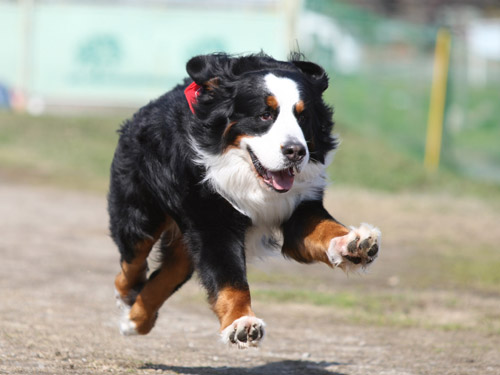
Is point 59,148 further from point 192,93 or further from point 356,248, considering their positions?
point 356,248

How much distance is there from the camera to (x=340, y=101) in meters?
15.9

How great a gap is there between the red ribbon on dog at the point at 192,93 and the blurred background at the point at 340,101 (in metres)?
3.99

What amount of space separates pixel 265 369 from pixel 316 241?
3.89ft

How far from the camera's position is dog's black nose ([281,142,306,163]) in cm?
416

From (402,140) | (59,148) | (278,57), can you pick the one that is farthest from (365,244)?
(278,57)

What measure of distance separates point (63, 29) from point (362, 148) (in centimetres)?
651

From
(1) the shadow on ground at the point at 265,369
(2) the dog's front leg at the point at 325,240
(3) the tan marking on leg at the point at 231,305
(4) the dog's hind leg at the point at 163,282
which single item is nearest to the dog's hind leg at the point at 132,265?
(4) the dog's hind leg at the point at 163,282

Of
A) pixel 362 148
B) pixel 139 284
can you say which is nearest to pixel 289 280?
pixel 139 284

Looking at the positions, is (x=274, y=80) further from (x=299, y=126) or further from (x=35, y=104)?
(x=35, y=104)

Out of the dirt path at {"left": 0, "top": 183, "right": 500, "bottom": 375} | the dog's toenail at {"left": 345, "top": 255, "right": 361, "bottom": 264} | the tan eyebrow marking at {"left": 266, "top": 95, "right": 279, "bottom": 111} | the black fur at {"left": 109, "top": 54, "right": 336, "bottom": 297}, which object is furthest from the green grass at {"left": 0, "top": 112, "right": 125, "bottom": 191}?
the dog's toenail at {"left": 345, "top": 255, "right": 361, "bottom": 264}

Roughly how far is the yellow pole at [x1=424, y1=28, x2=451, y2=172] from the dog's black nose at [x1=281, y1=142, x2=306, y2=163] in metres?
Result: 10.7

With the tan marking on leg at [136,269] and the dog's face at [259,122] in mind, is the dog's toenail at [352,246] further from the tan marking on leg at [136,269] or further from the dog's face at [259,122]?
the tan marking on leg at [136,269]

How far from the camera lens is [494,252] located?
31.8ft

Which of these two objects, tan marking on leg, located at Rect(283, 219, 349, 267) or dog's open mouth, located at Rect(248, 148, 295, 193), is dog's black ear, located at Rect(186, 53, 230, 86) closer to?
dog's open mouth, located at Rect(248, 148, 295, 193)
